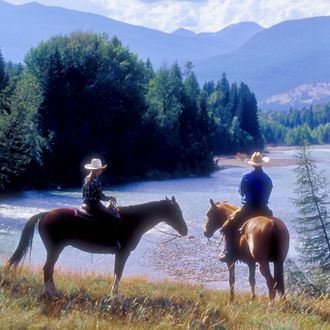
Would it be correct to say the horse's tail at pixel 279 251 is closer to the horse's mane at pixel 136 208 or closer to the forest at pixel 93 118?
the horse's mane at pixel 136 208

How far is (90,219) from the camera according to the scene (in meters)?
11.4

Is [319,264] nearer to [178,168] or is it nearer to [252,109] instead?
[178,168]

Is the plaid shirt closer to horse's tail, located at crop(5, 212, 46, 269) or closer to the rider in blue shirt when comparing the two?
horse's tail, located at crop(5, 212, 46, 269)

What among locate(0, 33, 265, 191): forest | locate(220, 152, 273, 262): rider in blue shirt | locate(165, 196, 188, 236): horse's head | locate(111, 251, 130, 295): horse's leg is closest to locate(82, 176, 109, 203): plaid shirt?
locate(111, 251, 130, 295): horse's leg

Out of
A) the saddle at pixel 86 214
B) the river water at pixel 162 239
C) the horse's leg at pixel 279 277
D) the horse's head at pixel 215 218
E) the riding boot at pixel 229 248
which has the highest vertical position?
the saddle at pixel 86 214

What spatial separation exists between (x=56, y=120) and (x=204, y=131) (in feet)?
83.3

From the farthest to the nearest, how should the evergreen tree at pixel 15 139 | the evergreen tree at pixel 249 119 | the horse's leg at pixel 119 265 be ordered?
1. the evergreen tree at pixel 249 119
2. the evergreen tree at pixel 15 139
3. the horse's leg at pixel 119 265

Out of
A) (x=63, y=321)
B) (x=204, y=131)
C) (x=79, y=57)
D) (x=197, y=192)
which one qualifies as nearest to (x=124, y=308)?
(x=63, y=321)

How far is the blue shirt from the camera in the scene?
40.6ft

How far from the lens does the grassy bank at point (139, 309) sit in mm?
7738

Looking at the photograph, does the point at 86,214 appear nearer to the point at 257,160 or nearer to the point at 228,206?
the point at 228,206

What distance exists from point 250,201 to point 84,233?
3.09 m

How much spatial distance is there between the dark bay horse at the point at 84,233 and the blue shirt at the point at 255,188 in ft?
5.68

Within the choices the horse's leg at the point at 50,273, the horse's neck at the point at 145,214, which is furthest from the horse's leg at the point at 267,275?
the horse's leg at the point at 50,273
